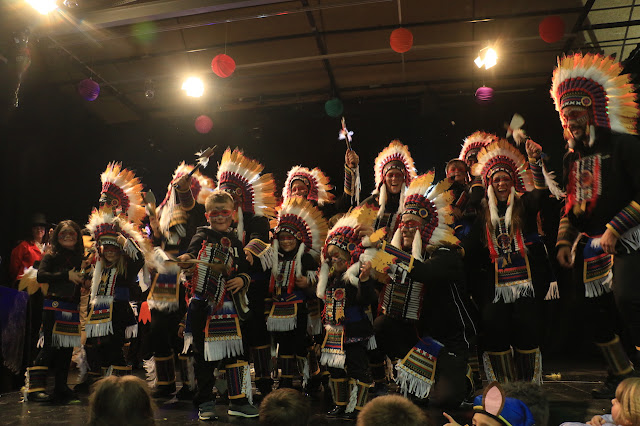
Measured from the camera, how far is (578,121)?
129 inches

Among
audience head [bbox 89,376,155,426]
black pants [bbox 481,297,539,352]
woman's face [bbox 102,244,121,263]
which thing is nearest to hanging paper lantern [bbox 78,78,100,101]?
woman's face [bbox 102,244,121,263]

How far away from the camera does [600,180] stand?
3150 millimetres

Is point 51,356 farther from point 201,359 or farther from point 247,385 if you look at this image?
point 247,385

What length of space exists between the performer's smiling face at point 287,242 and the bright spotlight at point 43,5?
13.2ft

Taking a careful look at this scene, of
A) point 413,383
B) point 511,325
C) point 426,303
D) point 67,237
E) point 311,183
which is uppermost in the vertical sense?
point 311,183

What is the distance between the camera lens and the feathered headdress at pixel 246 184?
14.8ft

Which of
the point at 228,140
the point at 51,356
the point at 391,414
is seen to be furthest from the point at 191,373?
the point at 228,140

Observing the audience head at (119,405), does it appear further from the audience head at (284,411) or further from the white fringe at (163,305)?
the white fringe at (163,305)

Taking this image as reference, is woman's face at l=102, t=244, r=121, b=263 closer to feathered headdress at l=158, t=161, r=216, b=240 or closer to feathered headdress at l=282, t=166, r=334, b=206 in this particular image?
feathered headdress at l=158, t=161, r=216, b=240

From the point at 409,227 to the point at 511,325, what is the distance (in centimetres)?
97

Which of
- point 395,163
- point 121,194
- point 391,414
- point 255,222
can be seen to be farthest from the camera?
point 121,194

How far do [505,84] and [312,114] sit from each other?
3.20 m

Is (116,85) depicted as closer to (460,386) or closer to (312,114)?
(312,114)

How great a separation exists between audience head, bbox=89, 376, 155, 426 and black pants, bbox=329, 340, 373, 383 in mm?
1792
